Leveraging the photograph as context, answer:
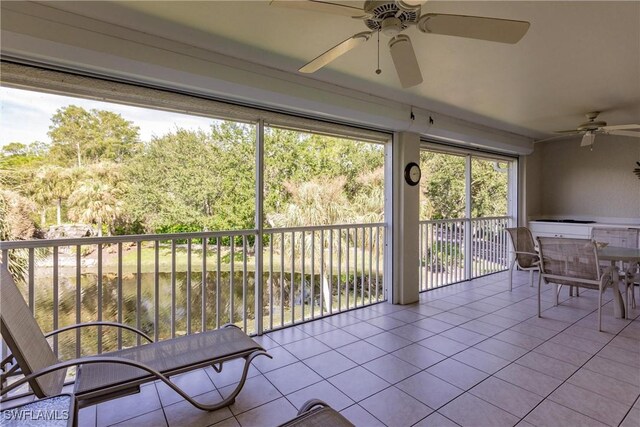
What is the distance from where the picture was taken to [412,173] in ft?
12.8

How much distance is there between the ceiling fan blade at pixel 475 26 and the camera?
1.38 m

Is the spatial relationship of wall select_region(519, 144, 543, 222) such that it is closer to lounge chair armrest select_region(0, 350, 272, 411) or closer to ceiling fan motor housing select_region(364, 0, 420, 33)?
ceiling fan motor housing select_region(364, 0, 420, 33)

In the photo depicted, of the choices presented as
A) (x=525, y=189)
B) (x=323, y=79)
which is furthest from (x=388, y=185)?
(x=525, y=189)

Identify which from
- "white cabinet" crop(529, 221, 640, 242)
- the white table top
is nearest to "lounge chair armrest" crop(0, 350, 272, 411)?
the white table top

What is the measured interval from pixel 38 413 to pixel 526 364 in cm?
293

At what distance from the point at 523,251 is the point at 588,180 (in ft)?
7.61

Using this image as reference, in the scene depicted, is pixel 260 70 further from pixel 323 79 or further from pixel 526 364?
pixel 526 364

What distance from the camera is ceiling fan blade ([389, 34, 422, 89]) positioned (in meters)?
1.62

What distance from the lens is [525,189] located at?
5.73 metres

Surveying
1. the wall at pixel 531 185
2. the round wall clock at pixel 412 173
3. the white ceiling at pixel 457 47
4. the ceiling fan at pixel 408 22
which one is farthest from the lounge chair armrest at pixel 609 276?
the ceiling fan at pixel 408 22

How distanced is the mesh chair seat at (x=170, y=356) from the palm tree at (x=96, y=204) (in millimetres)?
2137

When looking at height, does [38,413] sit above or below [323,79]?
below

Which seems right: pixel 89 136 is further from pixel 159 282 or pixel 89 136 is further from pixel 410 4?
pixel 410 4

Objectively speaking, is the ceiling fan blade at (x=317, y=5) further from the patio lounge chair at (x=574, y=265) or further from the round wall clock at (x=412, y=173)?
the patio lounge chair at (x=574, y=265)
